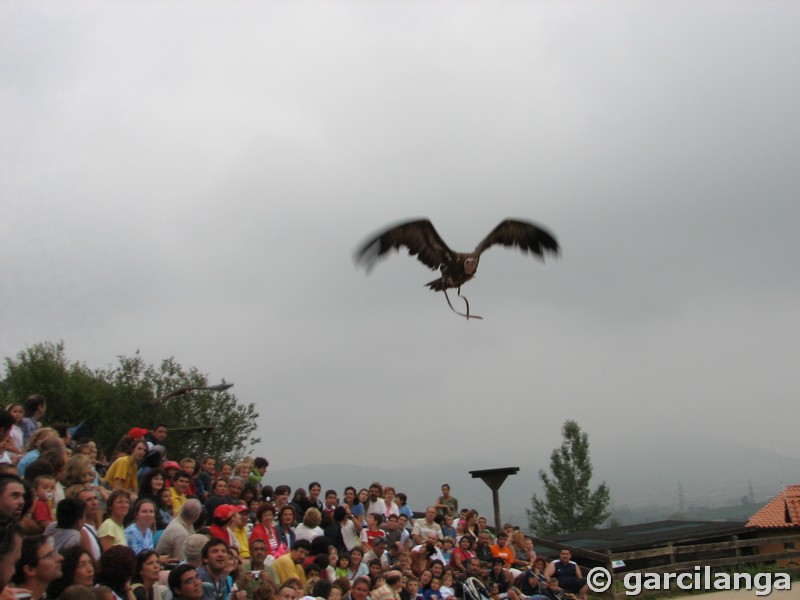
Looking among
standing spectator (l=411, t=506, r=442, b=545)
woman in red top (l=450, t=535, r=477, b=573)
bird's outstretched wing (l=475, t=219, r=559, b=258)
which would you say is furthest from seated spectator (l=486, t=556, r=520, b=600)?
bird's outstretched wing (l=475, t=219, r=559, b=258)

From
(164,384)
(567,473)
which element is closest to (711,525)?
(164,384)

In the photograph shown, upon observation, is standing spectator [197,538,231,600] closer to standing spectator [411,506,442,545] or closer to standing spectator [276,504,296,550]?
standing spectator [276,504,296,550]

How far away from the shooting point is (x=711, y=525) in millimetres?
24109

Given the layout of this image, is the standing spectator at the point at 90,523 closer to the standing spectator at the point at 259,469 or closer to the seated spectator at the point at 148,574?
the seated spectator at the point at 148,574

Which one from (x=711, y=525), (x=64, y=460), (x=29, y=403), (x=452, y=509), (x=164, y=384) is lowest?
(x=711, y=525)

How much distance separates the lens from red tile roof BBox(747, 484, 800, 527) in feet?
76.1

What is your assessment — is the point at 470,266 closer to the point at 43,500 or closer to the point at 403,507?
the point at 403,507

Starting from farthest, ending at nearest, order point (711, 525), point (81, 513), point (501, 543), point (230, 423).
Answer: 1. point (230, 423)
2. point (711, 525)
3. point (501, 543)
4. point (81, 513)

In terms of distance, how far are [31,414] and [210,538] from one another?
4.16 metres

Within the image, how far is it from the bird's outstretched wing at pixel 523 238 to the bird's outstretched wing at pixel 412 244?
102 centimetres

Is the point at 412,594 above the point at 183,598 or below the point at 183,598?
below

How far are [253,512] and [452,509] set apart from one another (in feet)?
15.8

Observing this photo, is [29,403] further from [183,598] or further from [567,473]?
[567,473]

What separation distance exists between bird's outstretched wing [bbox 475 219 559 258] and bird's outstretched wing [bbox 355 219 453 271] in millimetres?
1018
